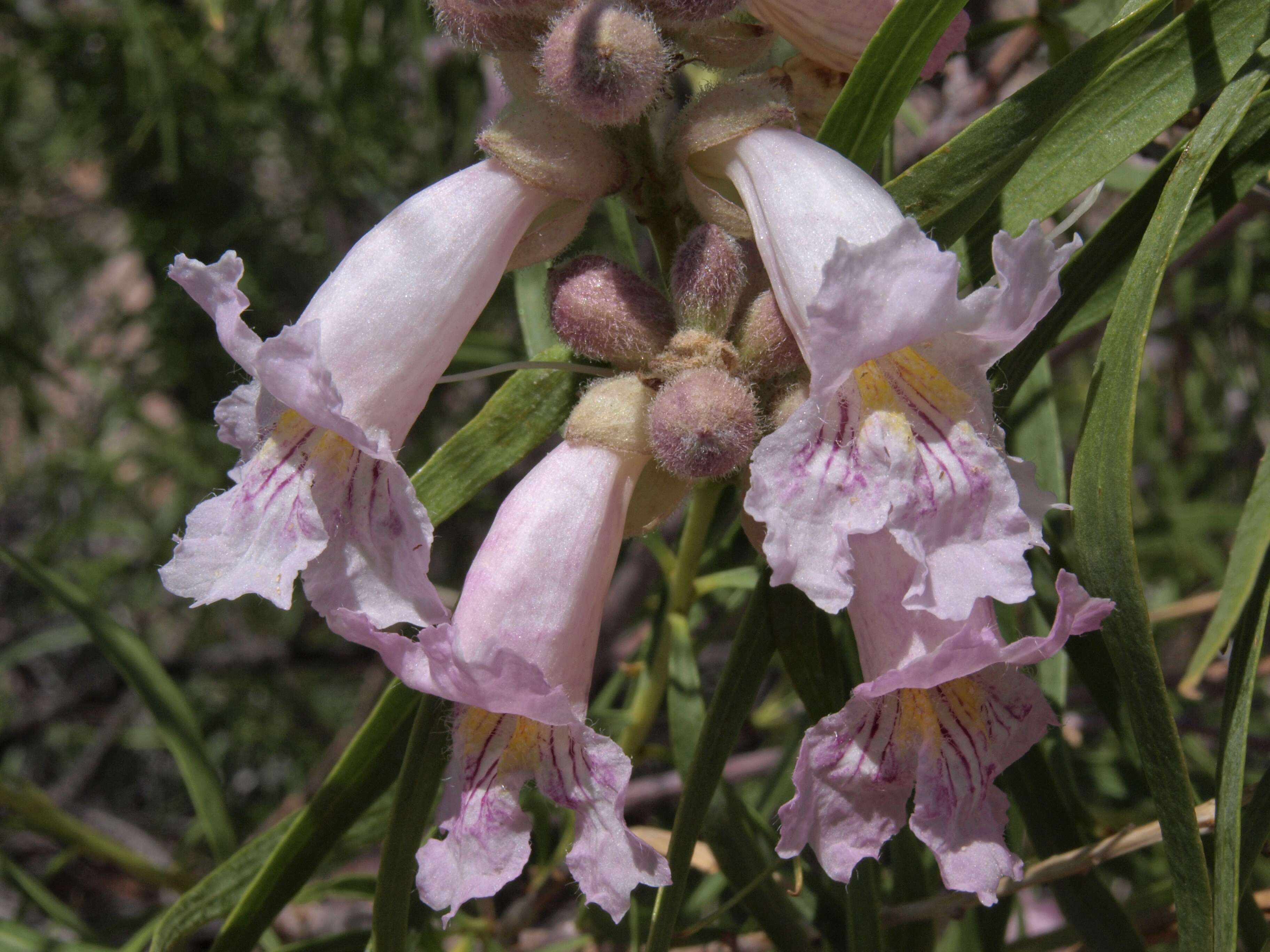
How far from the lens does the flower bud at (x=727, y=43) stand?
2.83 ft

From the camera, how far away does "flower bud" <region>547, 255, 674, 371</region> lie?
81 cm

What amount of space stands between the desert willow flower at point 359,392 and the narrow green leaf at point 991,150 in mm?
246

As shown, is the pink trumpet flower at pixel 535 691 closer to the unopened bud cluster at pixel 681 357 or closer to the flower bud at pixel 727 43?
the unopened bud cluster at pixel 681 357

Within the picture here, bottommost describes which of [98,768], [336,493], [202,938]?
[98,768]

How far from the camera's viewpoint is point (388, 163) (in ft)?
7.89

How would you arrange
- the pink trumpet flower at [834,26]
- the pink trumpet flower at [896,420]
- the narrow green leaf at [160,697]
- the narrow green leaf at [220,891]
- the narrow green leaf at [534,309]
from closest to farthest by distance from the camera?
1. the pink trumpet flower at [896,420]
2. the pink trumpet flower at [834,26]
3. the narrow green leaf at [220,891]
4. the narrow green leaf at [534,309]
5. the narrow green leaf at [160,697]

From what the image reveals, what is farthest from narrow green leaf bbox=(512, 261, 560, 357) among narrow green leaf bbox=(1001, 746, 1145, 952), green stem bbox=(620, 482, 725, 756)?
narrow green leaf bbox=(1001, 746, 1145, 952)

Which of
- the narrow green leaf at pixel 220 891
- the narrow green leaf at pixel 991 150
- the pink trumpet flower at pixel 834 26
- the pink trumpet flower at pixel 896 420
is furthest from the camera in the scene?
the narrow green leaf at pixel 220 891

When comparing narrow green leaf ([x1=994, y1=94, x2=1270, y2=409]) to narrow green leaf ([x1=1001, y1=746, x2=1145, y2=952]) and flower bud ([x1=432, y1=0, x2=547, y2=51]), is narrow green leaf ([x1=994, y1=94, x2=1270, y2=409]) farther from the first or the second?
flower bud ([x1=432, y1=0, x2=547, y2=51])

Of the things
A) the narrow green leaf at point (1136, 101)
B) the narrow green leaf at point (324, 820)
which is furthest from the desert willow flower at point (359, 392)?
the narrow green leaf at point (1136, 101)

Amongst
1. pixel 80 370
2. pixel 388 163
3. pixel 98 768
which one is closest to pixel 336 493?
pixel 388 163

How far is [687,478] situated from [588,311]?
0.15 m

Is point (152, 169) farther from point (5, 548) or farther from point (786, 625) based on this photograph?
point (786, 625)

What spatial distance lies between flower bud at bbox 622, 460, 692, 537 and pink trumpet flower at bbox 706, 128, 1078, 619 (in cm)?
19
